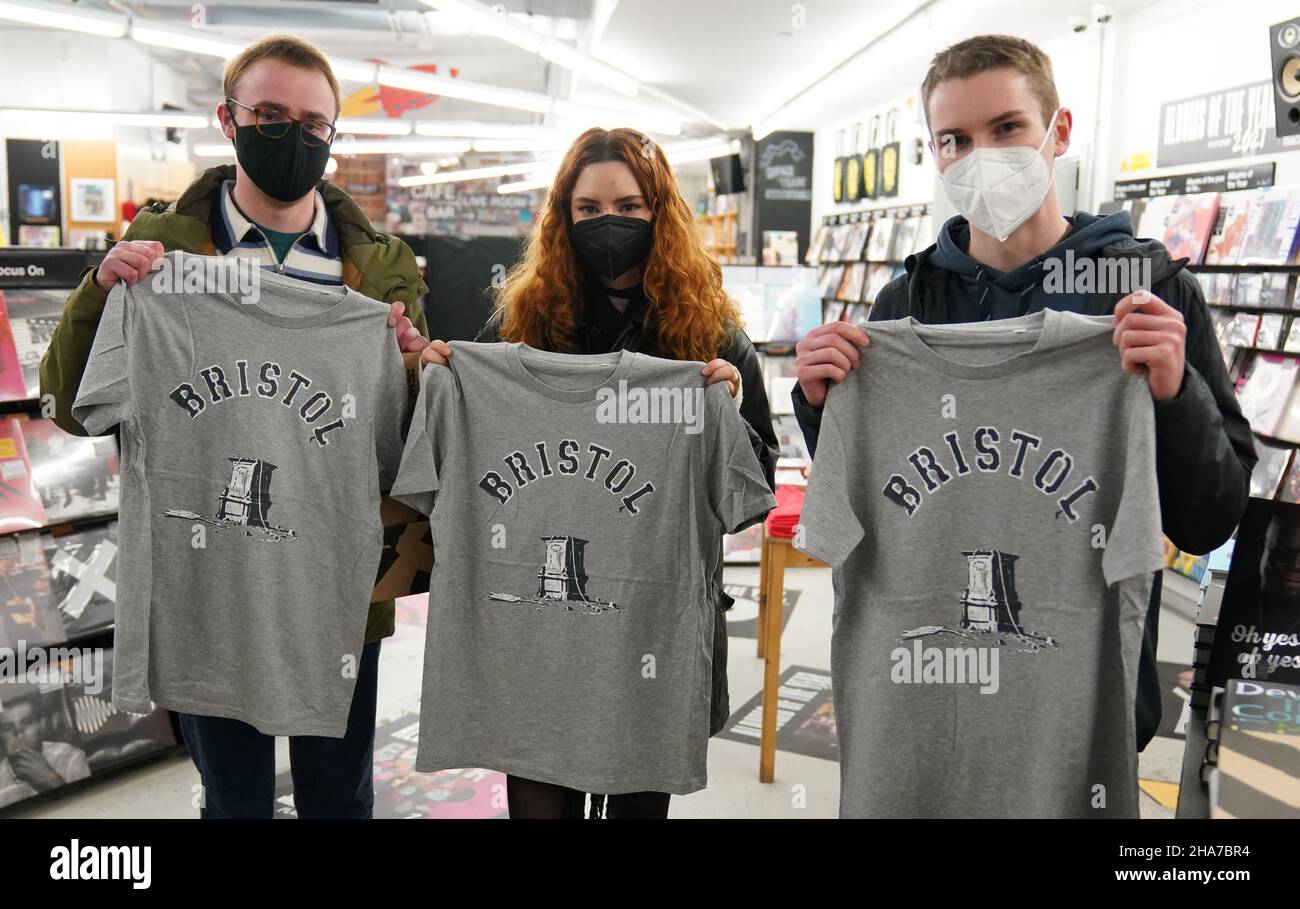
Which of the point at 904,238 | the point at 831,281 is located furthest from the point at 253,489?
the point at 831,281

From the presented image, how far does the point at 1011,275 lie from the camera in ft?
5.99

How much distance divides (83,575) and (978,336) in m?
3.09

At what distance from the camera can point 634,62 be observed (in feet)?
32.8

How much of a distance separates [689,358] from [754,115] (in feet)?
37.4

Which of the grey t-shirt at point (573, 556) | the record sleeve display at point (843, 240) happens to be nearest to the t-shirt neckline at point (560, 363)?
the grey t-shirt at point (573, 556)

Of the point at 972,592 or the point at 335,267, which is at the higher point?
the point at 335,267

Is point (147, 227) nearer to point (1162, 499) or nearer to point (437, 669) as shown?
point (437, 669)

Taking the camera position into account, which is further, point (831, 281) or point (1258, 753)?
point (831, 281)

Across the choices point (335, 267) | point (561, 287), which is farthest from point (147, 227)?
point (561, 287)

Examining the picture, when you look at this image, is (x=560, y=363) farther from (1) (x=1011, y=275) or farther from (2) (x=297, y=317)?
(1) (x=1011, y=275)

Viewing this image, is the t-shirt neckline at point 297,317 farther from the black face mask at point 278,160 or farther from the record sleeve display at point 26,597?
the record sleeve display at point 26,597

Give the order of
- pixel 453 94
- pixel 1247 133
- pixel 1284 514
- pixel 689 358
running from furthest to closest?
pixel 453 94 < pixel 1247 133 < pixel 689 358 < pixel 1284 514

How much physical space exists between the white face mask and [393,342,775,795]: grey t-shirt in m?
0.58

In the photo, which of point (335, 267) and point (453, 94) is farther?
point (453, 94)
